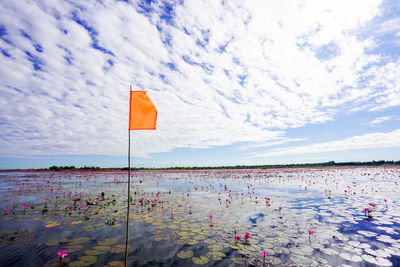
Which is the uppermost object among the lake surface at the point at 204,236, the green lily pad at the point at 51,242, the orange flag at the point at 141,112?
the orange flag at the point at 141,112

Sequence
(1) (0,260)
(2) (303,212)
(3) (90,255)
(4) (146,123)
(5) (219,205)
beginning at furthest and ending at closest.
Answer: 1. (5) (219,205)
2. (2) (303,212)
3. (3) (90,255)
4. (1) (0,260)
5. (4) (146,123)

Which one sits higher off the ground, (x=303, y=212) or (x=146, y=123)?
(x=146, y=123)

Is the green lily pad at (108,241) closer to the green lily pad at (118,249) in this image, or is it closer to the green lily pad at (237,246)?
the green lily pad at (118,249)

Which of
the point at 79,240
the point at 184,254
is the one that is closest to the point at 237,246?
the point at 184,254

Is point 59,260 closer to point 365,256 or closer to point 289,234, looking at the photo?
point 289,234

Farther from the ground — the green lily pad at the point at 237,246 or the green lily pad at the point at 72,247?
the green lily pad at the point at 72,247

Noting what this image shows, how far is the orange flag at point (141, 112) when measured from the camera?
13.8ft

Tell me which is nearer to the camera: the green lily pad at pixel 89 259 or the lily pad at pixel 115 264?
the lily pad at pixel 115 264

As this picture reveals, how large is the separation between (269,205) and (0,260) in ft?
35.5

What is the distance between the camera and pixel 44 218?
27.3 feet

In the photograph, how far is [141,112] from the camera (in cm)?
423

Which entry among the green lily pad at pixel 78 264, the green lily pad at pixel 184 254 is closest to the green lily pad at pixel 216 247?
the green lily pad at pixel 184 254

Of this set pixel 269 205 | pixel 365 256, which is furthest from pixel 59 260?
pixel 269 205

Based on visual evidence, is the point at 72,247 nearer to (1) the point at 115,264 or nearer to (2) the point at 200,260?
(1) the point at 115,264
